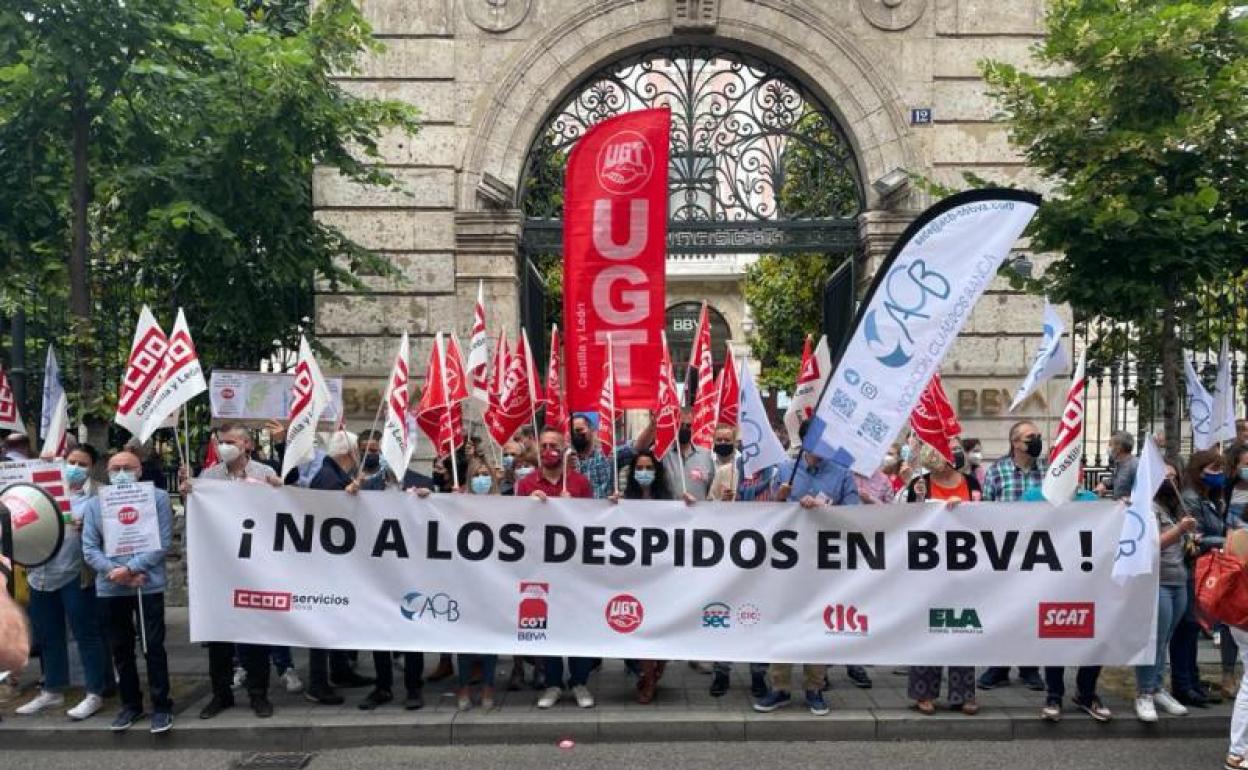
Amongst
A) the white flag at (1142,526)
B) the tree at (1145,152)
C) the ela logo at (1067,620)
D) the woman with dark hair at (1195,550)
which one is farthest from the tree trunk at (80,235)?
the woman with dark hair at (1195,550)

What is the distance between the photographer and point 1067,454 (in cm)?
684

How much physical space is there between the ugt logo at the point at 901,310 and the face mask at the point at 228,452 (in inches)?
182

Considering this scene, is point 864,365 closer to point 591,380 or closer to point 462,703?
point 591,380

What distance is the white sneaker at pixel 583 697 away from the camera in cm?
746

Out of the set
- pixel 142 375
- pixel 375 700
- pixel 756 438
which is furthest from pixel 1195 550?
pixel 142 375

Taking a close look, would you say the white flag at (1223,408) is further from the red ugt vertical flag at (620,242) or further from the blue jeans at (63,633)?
the blue jeans at (63,633)

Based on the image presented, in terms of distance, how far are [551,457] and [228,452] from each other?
93.3 inches

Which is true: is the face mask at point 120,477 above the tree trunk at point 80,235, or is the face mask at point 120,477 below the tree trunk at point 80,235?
below

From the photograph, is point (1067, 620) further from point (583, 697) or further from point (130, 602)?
point (130, 602)

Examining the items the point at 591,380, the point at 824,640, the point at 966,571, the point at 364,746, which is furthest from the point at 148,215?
the point at 966,571

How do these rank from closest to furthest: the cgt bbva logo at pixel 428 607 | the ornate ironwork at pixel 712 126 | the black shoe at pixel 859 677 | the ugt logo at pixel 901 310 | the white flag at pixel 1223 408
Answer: the ugt logo at pixel 901 310 < the cgt bbva logo at pixel 428 607 < the black shoe at pixel 859 677 < the white flag at pixel 1223 408 < the ornate ironwork at pixel 712 126

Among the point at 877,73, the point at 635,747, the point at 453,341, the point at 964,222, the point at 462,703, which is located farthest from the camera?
the point at 877,73

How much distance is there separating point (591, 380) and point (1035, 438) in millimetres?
3198

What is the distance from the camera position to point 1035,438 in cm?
747
